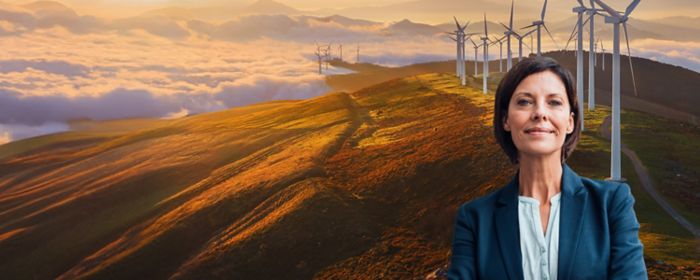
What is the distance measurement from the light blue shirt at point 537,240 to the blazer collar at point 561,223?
0.09 metres

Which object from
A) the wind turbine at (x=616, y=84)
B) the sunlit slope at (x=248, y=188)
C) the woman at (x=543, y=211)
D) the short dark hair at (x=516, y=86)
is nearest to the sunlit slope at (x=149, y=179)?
the sunlit slope at (x=248, y=188)

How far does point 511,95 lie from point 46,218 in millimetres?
84603

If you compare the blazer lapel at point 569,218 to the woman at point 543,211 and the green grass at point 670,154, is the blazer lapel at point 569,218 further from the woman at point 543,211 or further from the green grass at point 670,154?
the green grass at point 670,154

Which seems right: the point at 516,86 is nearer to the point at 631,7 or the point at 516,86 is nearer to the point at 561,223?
the point at 561,223

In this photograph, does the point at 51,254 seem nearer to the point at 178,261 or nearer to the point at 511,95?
the point at 178,261

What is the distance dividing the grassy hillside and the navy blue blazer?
25331mm

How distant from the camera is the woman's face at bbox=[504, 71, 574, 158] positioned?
18.0ft

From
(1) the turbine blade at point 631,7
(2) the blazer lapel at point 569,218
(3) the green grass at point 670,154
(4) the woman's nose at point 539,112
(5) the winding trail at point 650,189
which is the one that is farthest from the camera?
(3) the green grass at point 670,154

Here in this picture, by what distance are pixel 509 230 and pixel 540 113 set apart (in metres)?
0.94

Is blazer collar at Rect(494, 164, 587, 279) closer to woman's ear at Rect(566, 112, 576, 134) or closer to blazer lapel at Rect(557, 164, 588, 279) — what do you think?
blazer lapel at Rect(557, 164, 588, 279)

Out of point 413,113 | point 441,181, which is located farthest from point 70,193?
point 441,181

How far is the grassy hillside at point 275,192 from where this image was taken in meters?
48.1

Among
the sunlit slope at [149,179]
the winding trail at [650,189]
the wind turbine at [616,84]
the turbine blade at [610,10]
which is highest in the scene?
the turbine blade at [610,10]

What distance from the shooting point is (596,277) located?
5.52 meters
